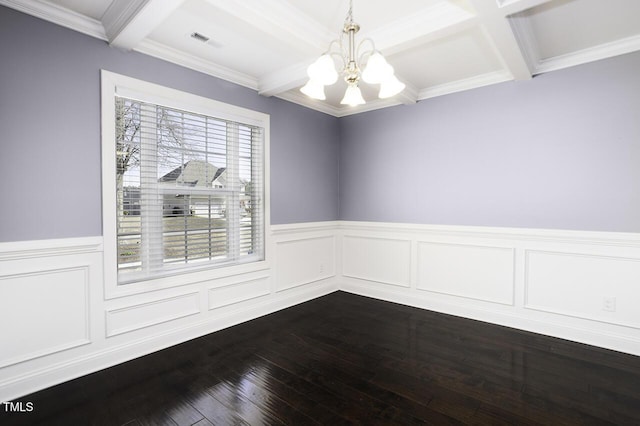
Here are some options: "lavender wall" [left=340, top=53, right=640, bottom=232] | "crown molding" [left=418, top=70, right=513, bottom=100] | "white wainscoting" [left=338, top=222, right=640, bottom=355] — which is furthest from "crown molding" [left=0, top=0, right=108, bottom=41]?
"white wainscoting" [left=338, top=222, right=640, bottom=355]

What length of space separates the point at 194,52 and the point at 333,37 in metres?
1.23

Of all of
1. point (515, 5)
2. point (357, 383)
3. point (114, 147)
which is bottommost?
point (357, 383)

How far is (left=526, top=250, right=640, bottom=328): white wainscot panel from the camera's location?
2799 mm

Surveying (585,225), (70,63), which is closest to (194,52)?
(70,63)

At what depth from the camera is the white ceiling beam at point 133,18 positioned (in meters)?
1.99

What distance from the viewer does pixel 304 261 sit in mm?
4227

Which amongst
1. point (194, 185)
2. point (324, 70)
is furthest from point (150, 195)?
point (324, 70)

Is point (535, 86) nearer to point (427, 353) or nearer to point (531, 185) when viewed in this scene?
point (531, 185)

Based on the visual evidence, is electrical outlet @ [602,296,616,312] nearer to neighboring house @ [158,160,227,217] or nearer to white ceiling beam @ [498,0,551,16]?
white ceiling beam @ [498,0,551,16]

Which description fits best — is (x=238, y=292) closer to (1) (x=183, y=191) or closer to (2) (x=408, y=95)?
(1) (x=183, y=191)

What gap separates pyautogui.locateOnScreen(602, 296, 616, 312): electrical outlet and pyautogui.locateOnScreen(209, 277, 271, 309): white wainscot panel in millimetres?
3231

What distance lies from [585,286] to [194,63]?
13.5ft

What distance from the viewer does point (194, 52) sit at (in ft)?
9.37

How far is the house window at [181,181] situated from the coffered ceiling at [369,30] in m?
0.41
